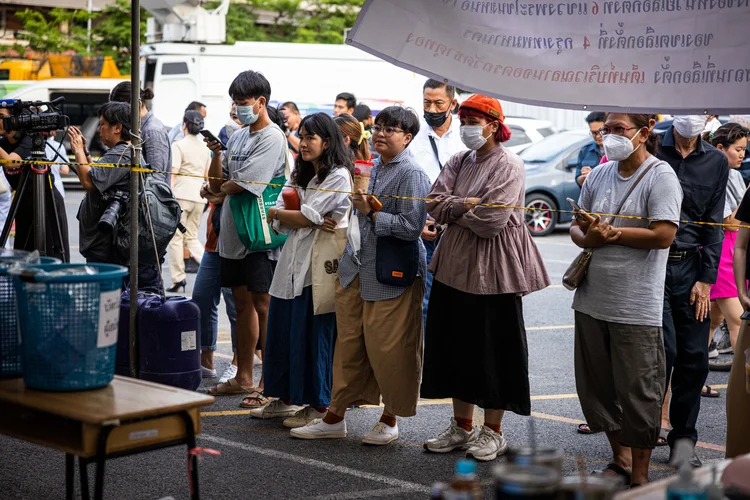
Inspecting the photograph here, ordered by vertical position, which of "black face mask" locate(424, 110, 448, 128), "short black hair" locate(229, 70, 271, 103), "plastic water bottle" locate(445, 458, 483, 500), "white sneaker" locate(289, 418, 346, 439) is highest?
"short black hair" locate(229, 70, 271, 103)

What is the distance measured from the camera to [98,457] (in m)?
3.53

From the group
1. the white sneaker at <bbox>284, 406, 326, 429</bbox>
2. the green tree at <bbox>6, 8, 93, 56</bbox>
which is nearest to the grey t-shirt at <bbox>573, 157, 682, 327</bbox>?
the white sneaker at <bbox>284, 406, 326, 429</bbox>

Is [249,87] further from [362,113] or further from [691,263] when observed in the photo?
[362,113]

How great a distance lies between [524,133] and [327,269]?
14.1 m

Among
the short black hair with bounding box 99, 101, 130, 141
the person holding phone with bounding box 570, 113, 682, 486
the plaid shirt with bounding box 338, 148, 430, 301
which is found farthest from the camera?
the short black hair with bounding box 99, 101, 130, 141

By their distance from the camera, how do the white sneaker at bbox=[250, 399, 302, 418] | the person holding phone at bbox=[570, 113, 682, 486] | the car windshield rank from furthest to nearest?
the car windshield → the white sneaker at bbox=[250, 399, 302, 418] → the person holding phone at bbox=[570, 113, 682, 486]

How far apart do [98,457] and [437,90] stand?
4.52 meters

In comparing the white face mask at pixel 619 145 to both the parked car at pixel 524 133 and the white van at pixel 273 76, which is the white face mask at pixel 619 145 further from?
the white van at pixel 273 76

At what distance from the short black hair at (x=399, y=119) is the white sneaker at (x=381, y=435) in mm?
1779

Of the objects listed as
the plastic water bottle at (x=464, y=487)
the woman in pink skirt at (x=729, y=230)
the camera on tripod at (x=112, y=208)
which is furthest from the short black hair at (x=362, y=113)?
the plastic water bottle at (x=464, y=487)

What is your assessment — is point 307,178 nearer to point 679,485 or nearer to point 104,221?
point 104,221

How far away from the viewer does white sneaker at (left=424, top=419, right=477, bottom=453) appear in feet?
18.9

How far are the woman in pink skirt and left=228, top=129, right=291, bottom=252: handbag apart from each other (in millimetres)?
3295

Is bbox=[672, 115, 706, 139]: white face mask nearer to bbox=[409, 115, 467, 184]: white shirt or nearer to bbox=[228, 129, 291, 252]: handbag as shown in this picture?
bbox=[409, 115, 467, 184]: white shirt
